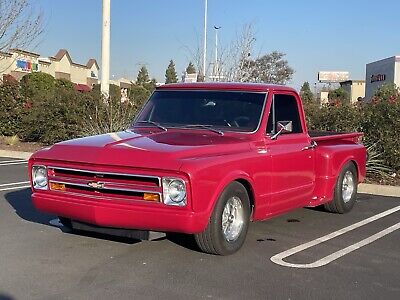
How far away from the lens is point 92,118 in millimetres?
15766

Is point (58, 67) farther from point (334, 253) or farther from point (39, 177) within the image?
point (334, 253)

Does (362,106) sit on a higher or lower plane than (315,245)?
higher

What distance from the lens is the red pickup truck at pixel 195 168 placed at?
4.96m

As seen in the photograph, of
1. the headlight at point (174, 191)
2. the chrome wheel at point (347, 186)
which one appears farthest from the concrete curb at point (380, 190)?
the headlight at point (174, 191)

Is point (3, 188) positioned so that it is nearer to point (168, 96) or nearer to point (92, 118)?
point (168, 96)

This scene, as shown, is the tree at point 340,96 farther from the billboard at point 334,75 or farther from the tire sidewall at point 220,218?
the billboard at point 334,75

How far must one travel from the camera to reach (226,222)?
552 centimetres

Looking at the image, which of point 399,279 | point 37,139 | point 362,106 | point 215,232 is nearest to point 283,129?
point 215,232

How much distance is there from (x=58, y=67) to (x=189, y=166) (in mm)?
56738

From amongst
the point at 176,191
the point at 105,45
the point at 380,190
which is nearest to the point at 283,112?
the point at 176,191

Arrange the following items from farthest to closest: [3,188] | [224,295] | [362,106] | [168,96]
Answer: [362,106], [3,188], [168,96], [224,295]

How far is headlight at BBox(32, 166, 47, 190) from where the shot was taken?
5.55 metres

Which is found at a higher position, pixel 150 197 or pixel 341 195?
pixel 150 197

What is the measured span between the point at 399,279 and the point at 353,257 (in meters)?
0.72
